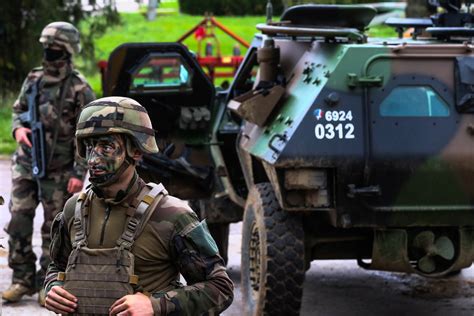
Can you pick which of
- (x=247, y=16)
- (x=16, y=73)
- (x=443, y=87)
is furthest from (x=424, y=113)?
(x=247, y=16)

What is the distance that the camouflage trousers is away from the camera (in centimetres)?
775

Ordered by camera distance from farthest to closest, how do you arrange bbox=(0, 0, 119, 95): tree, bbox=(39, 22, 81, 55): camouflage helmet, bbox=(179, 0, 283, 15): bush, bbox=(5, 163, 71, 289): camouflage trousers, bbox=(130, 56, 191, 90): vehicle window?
bbox=(179, 0, 283, 15): bush
bbox=(0, 0, 119, 95): tree
bbox=(130, 56, 191, 90): vehicle window
bbox=(5, 163, 71, 289): camouflage trousers
bbox=(39, 22, 81, 55): camouflage helmet

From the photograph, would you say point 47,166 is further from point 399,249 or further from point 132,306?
point 132,306

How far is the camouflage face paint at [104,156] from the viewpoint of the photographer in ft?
12.2

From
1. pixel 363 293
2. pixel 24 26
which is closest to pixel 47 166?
pixel 363 293

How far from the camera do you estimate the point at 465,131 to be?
688cm

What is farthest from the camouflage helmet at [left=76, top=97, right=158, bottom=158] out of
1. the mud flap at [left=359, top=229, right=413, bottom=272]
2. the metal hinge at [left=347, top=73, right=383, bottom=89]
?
the mud flap at [left=359, top=229, right=413, bottom=272]

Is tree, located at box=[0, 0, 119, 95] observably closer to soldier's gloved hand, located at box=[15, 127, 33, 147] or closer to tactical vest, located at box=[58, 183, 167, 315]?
soldier's gloved hand, located at box=[15, 127, 33, 147]

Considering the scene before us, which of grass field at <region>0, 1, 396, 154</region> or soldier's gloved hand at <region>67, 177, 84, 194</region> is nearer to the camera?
soldier's gloved hand at <region>67, 177, 84, 194</region>

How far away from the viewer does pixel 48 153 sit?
25.6ft

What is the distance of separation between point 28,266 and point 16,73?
8.95 m

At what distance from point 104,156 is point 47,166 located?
409 centimetres

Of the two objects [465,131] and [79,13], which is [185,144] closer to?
[465,131]

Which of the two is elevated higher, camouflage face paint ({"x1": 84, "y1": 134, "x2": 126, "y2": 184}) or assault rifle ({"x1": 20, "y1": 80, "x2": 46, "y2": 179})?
camouflage face paint ({"x1": 84, "y1": 134, "x2": 126, "y2": 184})
